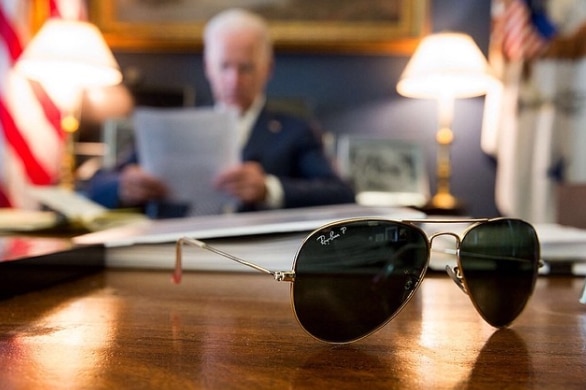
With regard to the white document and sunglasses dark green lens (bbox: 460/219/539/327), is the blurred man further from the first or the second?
sunglasses dark green lens (bbox: 460/219/539/327)

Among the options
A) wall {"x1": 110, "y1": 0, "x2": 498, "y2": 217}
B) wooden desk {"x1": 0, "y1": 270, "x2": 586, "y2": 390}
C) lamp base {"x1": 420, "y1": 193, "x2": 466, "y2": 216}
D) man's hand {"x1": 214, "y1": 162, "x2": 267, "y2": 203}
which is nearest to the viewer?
wooden desk {"x1": 0, "y1": 270, "x2": 586, "y2": 390}

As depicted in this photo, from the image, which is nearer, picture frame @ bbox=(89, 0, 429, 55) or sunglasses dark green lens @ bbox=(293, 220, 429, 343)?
sunglasses dark green lens @ bbox=(293, 220, 429, 343)

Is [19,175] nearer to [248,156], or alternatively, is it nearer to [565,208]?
[248,156]

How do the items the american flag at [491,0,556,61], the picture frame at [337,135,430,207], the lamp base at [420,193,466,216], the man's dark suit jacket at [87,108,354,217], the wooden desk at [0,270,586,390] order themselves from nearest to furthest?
the wooden desk at [0,270,586,390] < the man's dark suit jacket at [87,108,354,217] < the american flag at [491,0,556,61] < the lamp base at [420,193,466,216] < the picture frame at [337,135,430,207]

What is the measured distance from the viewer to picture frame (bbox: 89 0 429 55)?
1.97m

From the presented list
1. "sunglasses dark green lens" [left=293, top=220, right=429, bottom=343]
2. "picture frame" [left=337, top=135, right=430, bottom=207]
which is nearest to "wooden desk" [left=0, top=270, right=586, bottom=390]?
"sunglasses dark green lens" [left=293, top=220, right=429, bottom=343]

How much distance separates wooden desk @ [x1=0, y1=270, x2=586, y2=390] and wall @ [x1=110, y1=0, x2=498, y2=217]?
5.43 ft

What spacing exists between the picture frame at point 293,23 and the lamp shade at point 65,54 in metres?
0.38

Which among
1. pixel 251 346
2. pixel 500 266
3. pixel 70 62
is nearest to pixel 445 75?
pixel 70 62

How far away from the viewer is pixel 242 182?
1156mm

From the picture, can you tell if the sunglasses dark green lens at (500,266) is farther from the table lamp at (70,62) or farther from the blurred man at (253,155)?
the table lamp at (70,62)

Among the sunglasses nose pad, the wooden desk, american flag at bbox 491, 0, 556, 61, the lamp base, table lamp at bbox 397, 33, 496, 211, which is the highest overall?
american flag at bbox 491, 0, 556, 61

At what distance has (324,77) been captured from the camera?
2.07 m

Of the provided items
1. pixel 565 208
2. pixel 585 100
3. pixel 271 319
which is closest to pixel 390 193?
pixel 585 100
